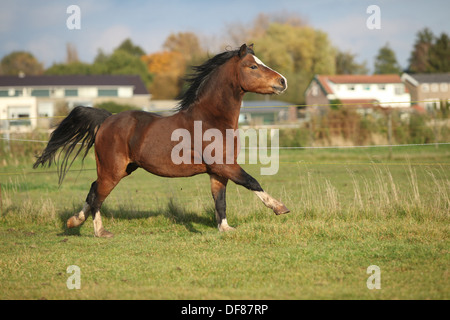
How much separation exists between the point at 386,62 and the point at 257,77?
316ft

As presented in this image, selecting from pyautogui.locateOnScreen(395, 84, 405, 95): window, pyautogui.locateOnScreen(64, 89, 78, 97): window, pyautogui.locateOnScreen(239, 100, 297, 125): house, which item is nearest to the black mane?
pyautogui.locateOnScreen(239, 100, 297, 125): house

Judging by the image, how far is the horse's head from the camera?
7180mm

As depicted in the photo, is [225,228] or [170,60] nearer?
[225,228]

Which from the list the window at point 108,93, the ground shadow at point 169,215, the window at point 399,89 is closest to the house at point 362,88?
the window at point 399,89

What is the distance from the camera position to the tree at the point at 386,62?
95250 mm

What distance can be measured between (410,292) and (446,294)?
0.31 m

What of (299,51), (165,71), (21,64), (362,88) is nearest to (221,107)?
(362,88)

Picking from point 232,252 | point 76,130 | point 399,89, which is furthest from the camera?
point 399,89

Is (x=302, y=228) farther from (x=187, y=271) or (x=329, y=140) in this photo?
(x=329, y=140)

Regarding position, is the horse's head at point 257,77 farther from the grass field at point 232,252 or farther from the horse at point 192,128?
the grass field at point 232,252

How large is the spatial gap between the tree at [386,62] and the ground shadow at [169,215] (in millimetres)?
93034

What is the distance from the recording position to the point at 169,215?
29.6 ft

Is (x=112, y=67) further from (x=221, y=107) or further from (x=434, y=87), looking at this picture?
(x=221, y=107)

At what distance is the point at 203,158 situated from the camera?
7227 millimetres
